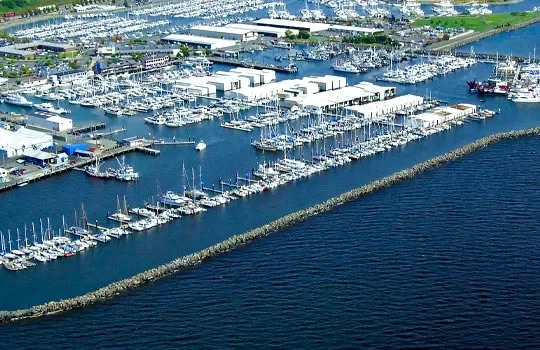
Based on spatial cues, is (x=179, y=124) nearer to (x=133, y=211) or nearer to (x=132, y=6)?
(x=133, y=211)

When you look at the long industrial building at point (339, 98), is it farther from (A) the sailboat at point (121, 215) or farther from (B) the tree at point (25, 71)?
(B) the tree at point (25, 71)

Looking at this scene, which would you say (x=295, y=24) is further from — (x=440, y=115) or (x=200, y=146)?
(x=200, y=146)

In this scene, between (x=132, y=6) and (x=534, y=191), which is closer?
(x=534, y=191)

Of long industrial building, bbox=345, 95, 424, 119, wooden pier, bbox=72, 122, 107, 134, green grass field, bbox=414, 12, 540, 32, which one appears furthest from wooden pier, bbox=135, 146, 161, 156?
green grass field, bbox=414, 12, 540, 32

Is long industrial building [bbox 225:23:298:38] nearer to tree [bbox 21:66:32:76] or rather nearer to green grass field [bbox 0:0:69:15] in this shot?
tree [bbox 21:66:32:76]

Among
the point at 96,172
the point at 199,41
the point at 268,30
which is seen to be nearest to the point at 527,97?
the point at 96,172

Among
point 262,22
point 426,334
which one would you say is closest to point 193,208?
point 426,334

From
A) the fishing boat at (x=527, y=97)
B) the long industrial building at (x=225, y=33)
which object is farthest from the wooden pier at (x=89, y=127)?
the long industrial building at (x=225, y=33)
